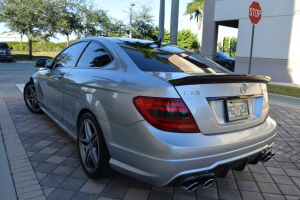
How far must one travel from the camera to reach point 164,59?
288 centimetres

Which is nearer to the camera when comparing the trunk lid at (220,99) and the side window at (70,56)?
the trunk lid at (220,99)

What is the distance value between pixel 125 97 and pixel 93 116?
24.0 inches

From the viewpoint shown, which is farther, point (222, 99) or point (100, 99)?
point (100, 99)

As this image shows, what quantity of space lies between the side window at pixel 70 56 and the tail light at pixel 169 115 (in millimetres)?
1818

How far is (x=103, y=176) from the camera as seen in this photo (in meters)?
2.70

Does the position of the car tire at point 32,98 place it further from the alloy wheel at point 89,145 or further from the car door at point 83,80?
the alloy wheel at point 89,145

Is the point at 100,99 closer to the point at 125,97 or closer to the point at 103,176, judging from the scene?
the point at 125,97

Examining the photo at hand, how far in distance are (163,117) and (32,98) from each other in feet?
13.8

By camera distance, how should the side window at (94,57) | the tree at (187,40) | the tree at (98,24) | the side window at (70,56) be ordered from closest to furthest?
the side window at (94,57), the side window at (70,56), the tree at (98,24), the tree at (187,40)

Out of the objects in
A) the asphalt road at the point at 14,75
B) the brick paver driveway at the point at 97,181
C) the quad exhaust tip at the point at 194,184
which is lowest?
the brick paver driveway at the point at 97,181

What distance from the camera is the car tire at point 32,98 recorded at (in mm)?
5293

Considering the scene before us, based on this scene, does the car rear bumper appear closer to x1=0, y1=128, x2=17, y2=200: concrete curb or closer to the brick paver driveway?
the brick paver driveway

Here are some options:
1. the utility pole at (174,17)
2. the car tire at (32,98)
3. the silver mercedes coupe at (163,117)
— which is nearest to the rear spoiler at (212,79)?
the silver mercedes coupe at (163,117)

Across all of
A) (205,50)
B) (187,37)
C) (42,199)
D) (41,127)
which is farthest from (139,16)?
(42,199)
